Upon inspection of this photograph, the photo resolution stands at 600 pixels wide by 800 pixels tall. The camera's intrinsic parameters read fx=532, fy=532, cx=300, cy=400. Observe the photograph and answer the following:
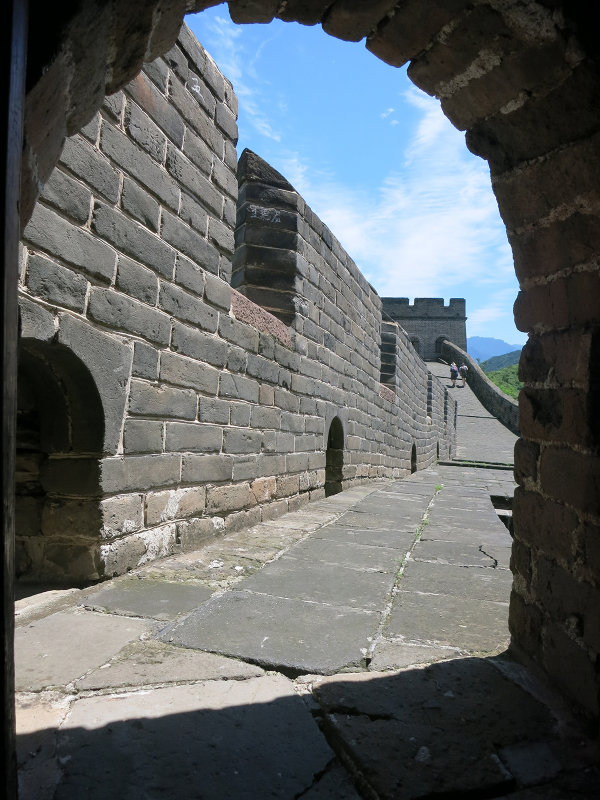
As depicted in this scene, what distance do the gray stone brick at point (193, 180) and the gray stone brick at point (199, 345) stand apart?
2.88ft

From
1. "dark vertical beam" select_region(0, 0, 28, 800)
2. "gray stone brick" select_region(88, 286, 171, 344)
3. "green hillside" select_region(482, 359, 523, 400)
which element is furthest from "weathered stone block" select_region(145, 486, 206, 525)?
"green hillside" select_region(482, 359, 523, 400)

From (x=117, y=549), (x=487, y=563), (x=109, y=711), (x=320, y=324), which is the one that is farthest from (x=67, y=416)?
(x=320, y=324)

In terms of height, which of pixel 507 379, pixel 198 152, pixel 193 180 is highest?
pixel 507 379

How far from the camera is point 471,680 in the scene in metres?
1.63

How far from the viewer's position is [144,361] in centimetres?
288

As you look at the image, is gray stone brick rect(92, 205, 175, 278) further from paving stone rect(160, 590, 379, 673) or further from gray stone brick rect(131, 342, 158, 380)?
paving stone rect(160, 590, 379, 673)

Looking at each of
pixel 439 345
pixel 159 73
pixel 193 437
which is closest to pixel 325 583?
pixel 193 437

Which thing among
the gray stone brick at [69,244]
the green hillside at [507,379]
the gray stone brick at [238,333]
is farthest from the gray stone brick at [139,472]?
the green hillside at [507,379]

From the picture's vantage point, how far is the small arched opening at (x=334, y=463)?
7148mm

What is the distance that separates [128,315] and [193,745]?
2.04 metres

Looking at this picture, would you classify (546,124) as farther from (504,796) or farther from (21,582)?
(21,582)

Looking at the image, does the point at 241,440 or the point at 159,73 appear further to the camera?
the point at 241,440

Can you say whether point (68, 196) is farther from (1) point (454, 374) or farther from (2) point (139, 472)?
(1) point (454, 374)

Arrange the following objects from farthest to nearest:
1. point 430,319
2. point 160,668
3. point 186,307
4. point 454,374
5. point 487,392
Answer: point 430,319
point 454,374
point 487,392
point 186,307
point 160,668
